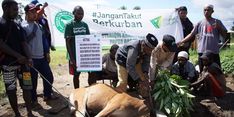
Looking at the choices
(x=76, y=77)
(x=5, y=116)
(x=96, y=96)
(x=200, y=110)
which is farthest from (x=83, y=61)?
(x=200, y=110)

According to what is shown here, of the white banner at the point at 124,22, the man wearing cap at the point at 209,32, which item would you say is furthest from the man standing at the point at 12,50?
the white banner at the point at 124,22

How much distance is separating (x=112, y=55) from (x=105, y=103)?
2439 mm

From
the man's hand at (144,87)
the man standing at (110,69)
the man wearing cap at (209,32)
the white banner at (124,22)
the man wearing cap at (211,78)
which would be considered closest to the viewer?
the man's hand at (144,87)

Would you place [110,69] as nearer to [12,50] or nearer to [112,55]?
[112,55]

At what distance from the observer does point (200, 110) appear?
7.63 metres

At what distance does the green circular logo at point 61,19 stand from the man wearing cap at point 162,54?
14.4 ft

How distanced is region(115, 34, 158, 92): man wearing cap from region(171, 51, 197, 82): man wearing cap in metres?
1.18

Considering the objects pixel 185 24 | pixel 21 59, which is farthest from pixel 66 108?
pixel 185 24

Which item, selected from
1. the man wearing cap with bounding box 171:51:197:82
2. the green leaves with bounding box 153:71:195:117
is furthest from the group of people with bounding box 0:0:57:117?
the man wearing cap with bounding box 171:51:197:82

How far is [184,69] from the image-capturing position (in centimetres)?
843

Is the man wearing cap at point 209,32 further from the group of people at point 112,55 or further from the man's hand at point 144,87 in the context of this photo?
the man's hand at point 144,87

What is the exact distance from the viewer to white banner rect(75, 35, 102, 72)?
7.91 metres

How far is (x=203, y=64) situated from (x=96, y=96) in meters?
2.66

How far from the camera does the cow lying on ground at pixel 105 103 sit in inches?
256
